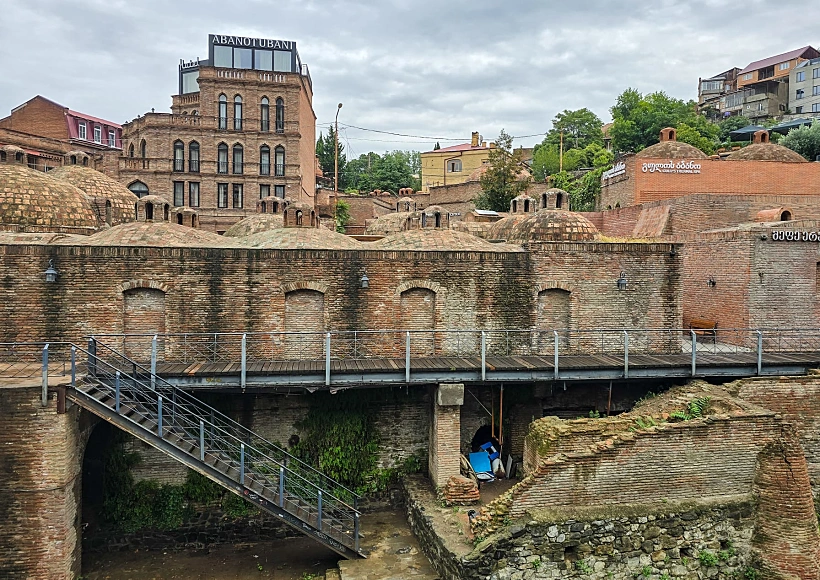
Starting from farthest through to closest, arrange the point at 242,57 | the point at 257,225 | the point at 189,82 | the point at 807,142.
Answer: the point at 189,82, the point at 242,57, the point at 807,142, the point at 257,225

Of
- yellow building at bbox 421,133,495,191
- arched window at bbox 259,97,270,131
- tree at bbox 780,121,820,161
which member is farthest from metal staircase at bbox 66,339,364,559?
yellow building at bbox 421,133,495,191

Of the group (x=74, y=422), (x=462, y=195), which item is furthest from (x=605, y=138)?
(x=74, y=422)

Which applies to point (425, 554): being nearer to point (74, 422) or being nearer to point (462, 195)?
point (74, 422)

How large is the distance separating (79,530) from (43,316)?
213 inches

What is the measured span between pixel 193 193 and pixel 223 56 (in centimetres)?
1021

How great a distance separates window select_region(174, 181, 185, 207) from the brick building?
0.02m

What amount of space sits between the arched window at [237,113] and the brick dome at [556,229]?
85.2 feet

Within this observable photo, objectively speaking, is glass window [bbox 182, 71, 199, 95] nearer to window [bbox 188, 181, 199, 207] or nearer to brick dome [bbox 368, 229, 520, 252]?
window [bbox 188, 181, 199, 207]

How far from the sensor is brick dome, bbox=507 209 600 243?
779 inches

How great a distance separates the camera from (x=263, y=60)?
42.2m

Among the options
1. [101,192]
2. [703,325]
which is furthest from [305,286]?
[703,325]

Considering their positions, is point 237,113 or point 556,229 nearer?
point 556,229

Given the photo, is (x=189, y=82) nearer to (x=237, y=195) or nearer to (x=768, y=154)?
(x=237, y=195)

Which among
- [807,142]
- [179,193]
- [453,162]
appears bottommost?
[179,193]
